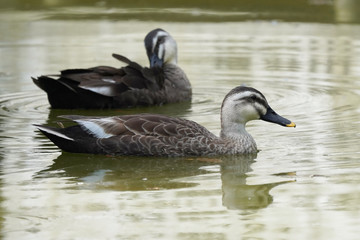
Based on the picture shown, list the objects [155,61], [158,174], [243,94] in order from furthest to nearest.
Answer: [155,61] < [243,94] < [158,174]

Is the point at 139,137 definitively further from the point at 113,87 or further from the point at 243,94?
the point at 113,87

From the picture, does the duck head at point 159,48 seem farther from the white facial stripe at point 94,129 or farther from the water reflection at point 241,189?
the water reflection at point 241,189

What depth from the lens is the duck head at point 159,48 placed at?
13.4 m

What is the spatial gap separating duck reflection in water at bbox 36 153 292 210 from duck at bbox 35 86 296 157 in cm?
9

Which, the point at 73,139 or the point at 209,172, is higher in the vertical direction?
the point at 73,139

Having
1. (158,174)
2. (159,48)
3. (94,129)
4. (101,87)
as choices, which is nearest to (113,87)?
(101,87)

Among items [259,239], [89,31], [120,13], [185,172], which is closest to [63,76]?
[185,172]

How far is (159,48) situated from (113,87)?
66.0 inches

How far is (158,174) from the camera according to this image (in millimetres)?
8359

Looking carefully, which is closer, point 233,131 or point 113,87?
point 233,131

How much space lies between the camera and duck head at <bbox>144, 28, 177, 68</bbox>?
13430 mm

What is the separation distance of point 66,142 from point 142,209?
7.03ft

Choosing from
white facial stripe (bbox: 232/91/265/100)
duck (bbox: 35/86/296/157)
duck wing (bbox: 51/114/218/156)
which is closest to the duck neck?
duck (bbox: 35/86/296/157)

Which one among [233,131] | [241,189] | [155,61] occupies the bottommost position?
[241,189]
